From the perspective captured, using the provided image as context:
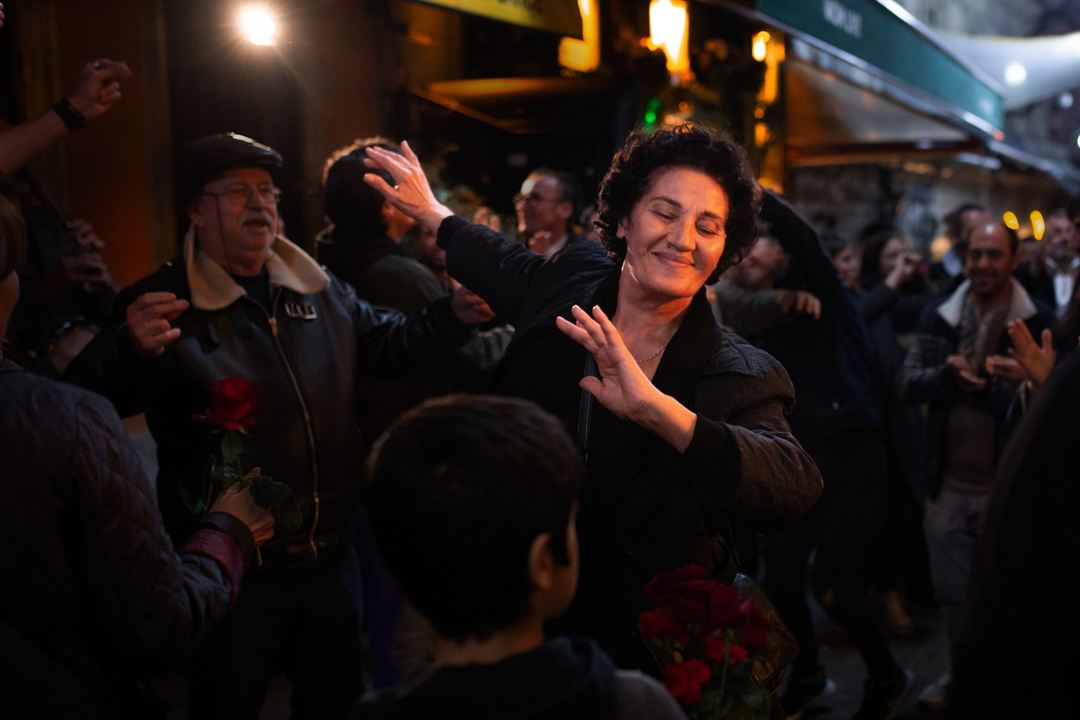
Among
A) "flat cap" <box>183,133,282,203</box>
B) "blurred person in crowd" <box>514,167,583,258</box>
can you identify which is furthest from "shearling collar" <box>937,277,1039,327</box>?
"flat cap" <box>183,133,282,203</box>

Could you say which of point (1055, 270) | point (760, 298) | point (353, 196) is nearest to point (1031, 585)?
point (353, 196)

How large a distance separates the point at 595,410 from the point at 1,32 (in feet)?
14.6

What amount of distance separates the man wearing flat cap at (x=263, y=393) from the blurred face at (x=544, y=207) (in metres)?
2.23

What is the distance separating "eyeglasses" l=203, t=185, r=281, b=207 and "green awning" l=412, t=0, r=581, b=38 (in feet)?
2.71

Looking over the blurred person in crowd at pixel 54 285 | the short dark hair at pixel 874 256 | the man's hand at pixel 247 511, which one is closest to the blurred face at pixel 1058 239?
the short dark hair at pixel 874 256

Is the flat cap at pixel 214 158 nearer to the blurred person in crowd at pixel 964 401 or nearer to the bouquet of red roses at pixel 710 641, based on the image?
the bouquet of red roses at pixel 710 641

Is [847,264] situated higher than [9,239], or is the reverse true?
[9,239]

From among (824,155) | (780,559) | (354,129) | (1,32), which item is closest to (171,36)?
(1,32)

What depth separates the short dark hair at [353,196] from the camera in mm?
4559

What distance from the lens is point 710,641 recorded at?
205 centimetres

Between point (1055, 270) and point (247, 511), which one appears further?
point (1055, 270)

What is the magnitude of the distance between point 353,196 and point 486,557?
320cm

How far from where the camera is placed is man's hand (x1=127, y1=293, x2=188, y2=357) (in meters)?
3.11

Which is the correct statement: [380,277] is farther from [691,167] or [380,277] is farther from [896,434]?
[896,434]
